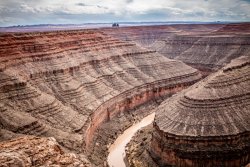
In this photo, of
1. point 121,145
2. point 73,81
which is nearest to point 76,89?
point 73,81

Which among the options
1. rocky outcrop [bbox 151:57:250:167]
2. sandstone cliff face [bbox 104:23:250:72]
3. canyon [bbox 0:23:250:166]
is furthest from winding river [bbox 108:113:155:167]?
sandstone cliff face [bbox 104:23:250:72]

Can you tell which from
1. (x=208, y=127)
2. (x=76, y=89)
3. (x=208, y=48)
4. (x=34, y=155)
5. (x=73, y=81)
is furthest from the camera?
(x=208, y=48)

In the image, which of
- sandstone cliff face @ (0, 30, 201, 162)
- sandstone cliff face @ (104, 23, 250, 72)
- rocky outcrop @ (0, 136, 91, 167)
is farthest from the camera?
sandstone cliff face @ (104, 23, 250, 72)

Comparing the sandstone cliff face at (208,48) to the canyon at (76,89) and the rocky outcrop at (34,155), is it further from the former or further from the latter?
the rocky outcrop at (34,155)

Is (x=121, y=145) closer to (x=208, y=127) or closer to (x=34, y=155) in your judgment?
(x=208, y=127)

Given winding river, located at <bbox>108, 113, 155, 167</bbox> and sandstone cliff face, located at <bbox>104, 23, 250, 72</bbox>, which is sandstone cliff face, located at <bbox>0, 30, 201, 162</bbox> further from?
sandstone cliff face, located at <bbox>104, 23, 250, 72</bbox>

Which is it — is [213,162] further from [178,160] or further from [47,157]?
[47,157]

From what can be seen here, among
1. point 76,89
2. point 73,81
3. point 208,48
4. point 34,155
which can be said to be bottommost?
point 76,89
